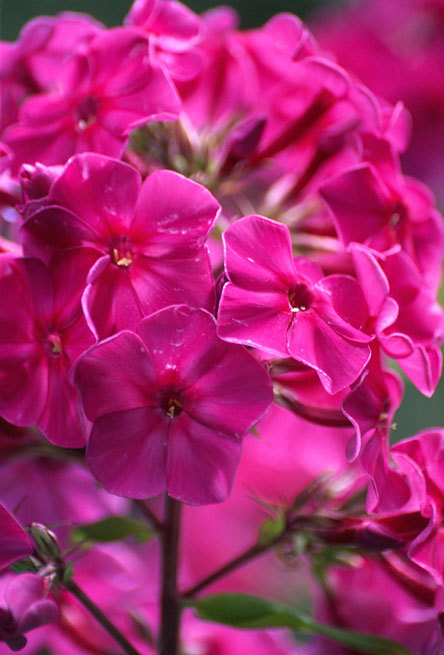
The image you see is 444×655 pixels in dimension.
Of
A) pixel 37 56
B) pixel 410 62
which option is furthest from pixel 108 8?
pixel 37 56

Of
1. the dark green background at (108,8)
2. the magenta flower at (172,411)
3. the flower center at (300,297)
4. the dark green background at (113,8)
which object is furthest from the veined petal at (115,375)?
the dark green background at (113,8)

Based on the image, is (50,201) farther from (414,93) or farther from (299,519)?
(414,93)

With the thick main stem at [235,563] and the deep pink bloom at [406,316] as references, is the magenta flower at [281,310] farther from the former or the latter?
the thick main stem at [235,563]

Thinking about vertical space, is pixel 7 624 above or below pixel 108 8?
above

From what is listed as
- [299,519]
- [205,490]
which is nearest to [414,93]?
[299,519]

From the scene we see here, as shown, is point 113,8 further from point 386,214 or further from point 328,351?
point 328,351

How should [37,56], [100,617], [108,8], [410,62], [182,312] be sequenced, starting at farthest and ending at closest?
1. [108,8]
2. [410,62]
3. [37,56]
4. [100,617]
5. [182,312]
